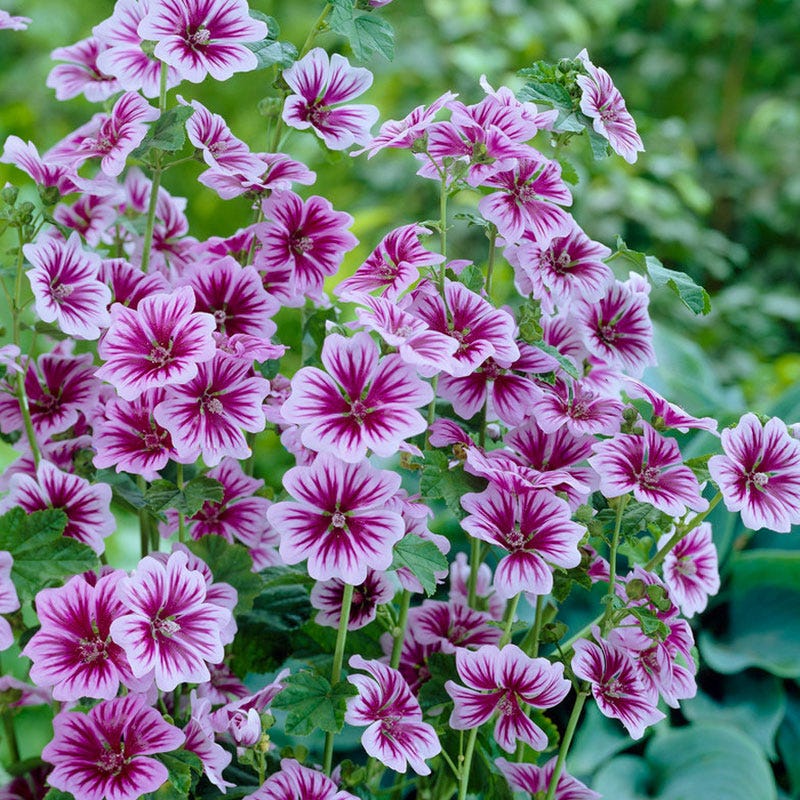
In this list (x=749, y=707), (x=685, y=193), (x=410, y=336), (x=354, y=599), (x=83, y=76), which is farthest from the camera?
(x=685, y=193)

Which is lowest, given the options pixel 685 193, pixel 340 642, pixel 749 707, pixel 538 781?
pixel 685 193

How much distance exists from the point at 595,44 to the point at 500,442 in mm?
2695

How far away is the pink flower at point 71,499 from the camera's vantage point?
0.54 metres

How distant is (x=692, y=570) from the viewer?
1.91ft

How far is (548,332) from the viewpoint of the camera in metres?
0.58

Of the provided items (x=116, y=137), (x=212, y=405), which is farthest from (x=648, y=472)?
(x=116, y=137)

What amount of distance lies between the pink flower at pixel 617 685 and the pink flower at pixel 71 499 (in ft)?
0.80

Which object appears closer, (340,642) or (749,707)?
(340,642)

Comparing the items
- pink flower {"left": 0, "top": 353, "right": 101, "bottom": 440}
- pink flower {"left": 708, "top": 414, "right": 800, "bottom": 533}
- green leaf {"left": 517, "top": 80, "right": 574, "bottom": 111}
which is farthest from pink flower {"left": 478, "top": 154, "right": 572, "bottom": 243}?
pink flower {"left": 0, "top": 353, "right": 101, "bottom": 440}

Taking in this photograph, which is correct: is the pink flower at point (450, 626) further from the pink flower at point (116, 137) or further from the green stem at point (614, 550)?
the pink flower at point (116, 137)

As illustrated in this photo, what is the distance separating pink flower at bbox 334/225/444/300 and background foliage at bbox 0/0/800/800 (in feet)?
1.76

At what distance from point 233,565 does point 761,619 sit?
2.29 feet

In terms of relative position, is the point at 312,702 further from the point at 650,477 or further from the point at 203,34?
the point at 203,34

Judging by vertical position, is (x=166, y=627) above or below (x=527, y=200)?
below
